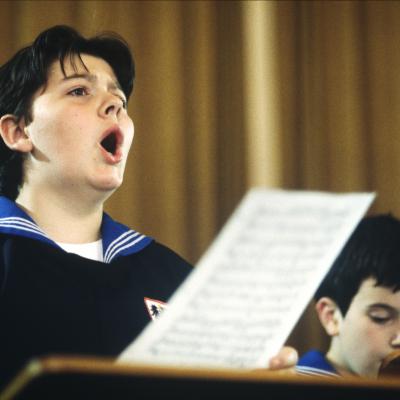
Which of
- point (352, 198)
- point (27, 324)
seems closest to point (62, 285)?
point (27, 324)

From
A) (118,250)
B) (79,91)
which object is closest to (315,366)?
(118,250)

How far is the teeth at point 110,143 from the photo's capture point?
1.52 meters

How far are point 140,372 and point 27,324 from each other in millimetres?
659

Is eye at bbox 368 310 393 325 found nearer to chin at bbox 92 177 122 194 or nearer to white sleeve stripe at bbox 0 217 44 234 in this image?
chin at bbox 92 177 122 194

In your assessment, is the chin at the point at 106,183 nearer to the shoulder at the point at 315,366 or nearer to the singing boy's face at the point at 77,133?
the singing boy's face at the point at 77,133

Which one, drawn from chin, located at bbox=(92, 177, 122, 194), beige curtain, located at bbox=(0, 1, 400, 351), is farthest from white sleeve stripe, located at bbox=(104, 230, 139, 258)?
beige curtain, located at bbox=(0, 1, 400, 351)

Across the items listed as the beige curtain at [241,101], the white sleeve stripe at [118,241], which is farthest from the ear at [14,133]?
the beige curtain at [241,101]

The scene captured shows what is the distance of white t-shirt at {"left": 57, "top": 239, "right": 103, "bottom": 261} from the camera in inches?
58.4

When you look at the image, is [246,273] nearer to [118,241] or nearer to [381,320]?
[118,241]

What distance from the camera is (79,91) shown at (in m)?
1.54

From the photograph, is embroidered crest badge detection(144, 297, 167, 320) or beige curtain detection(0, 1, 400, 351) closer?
embroidered crest badge detection(144, 297, 167, 320)

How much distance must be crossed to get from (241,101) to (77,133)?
0.80 m

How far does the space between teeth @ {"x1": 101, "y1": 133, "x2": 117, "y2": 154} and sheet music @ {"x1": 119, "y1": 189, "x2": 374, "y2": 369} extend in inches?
28.8

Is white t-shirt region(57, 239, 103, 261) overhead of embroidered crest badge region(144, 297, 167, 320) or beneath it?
overhead
